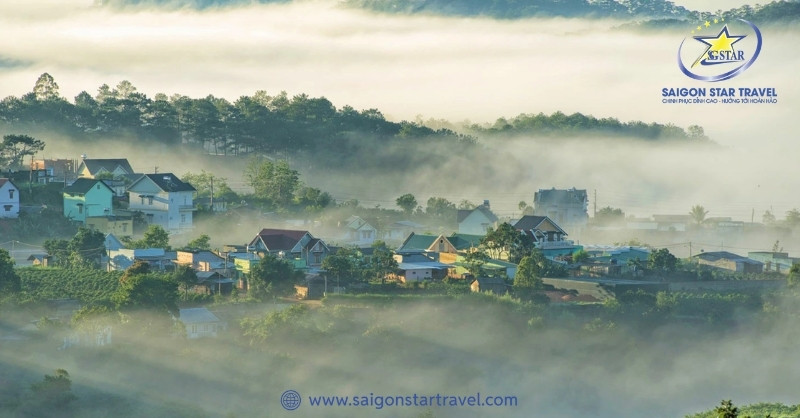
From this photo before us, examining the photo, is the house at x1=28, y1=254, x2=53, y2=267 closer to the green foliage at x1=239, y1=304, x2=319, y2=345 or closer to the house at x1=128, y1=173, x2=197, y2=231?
the house at x1=128, y1=173, x2=197, y2=231

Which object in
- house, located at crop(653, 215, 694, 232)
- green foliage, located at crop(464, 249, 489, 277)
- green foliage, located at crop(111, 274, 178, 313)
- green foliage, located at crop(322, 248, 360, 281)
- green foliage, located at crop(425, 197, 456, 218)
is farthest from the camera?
house, located at crop(653, 215, 694, 232)

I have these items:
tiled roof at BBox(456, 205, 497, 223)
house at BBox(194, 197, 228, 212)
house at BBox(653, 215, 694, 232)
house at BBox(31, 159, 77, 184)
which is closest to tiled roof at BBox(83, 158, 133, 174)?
house at BBox(31, 159, 77, 184)

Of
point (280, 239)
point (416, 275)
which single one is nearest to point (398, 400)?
point (416, 275)

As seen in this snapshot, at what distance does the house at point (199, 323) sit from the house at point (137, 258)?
3.51m

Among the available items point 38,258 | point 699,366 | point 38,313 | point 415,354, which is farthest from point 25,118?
point 699,366

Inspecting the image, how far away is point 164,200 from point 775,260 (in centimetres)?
1650

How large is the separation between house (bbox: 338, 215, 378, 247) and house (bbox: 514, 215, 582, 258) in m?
4.32

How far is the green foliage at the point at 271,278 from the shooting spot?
1145 inches

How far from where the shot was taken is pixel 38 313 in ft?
88.9

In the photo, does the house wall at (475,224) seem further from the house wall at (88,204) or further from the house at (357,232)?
the house wall at (88,204)

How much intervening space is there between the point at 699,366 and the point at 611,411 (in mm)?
3694

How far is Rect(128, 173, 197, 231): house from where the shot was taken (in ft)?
116

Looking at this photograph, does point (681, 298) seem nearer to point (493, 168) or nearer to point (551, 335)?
point (551, 335)

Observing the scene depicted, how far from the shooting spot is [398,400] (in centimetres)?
2584
